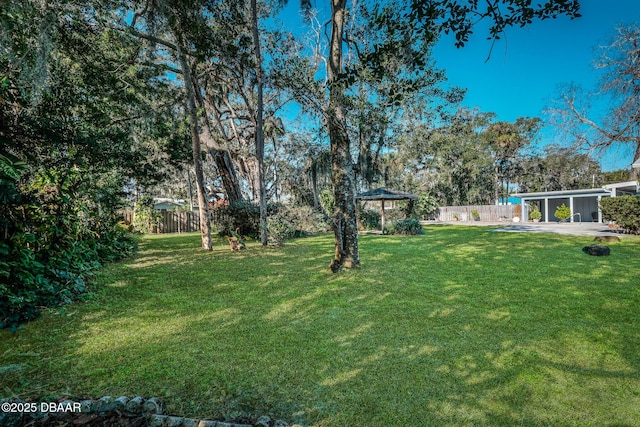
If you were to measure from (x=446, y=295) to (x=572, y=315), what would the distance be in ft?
4.60

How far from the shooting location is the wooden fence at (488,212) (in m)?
27.4

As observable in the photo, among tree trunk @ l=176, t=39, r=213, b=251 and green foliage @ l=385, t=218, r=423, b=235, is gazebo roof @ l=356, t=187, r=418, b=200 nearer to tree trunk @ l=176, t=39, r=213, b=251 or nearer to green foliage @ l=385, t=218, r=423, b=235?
green foliage @ l=385, t=218, r=423, b=235

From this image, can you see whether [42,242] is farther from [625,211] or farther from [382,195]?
[625,211]

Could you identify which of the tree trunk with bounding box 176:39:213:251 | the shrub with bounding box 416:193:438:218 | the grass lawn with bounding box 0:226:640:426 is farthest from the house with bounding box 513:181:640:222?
the tree trunk with bounding box 176:39:213:251

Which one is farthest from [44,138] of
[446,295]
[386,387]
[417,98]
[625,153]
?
[625,153]

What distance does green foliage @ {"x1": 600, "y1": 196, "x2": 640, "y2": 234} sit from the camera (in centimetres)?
1087

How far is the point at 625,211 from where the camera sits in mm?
11258

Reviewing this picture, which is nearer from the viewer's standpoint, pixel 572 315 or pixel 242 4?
pixel 572 315

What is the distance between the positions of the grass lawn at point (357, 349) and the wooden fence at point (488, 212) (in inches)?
988

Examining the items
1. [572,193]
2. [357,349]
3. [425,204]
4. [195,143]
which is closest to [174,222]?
[195,143]

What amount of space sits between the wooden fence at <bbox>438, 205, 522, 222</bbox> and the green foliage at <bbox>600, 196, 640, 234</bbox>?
15.1 m

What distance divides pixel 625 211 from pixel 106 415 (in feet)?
52.9

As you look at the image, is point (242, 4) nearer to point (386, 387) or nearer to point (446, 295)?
point (446, 295)

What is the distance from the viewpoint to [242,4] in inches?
326
